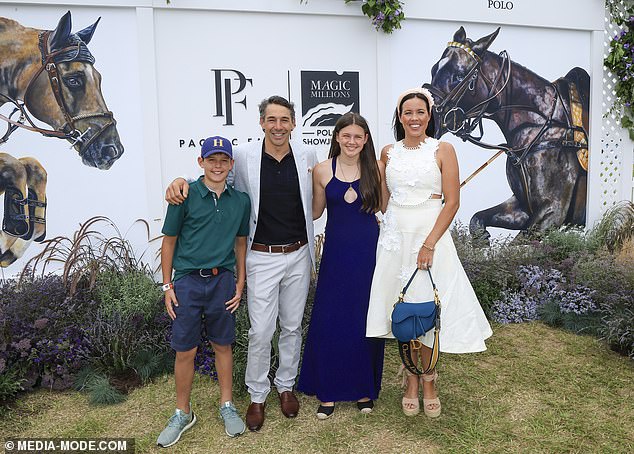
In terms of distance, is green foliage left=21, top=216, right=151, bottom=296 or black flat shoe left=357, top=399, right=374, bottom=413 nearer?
black flat shoe left=357, top=399, right=374, bottom=413

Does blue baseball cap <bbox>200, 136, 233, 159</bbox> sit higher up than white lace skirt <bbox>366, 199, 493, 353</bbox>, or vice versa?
blue baseball cap <bbox>200, 136, 233, 159</bbox>

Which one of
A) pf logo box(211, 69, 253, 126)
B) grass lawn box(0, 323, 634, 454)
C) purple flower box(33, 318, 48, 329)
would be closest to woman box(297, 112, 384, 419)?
grass lawn box(0, 323, 634, 454)

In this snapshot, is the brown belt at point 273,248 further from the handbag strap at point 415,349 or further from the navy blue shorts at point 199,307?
the handbag strap at point 415,349

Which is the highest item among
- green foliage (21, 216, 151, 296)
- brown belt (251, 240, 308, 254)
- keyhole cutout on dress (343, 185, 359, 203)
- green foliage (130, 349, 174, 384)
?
keyhole cutout on dress (343, 185, 359, 203)

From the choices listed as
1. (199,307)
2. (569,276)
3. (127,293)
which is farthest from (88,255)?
(569,276)

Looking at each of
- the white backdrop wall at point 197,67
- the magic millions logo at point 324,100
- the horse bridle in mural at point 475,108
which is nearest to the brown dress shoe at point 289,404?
the white backdrop wall at point 197,67

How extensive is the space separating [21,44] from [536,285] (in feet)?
17.9

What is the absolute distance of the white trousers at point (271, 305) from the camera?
318 centimetres

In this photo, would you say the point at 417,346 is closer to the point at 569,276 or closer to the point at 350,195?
the point at 350,195

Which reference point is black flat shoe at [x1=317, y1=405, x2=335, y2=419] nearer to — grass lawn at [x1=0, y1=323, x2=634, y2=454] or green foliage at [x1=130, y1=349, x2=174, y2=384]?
grass lawn at [x1=0, y1=323, x2=634, y2=454]

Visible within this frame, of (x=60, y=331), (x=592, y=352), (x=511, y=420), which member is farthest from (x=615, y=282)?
(x=60, y=331)

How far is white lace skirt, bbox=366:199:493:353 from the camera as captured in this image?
3.15 meters

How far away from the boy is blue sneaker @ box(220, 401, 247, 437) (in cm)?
27

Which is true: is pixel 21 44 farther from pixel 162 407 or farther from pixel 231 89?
pixel 162 407
